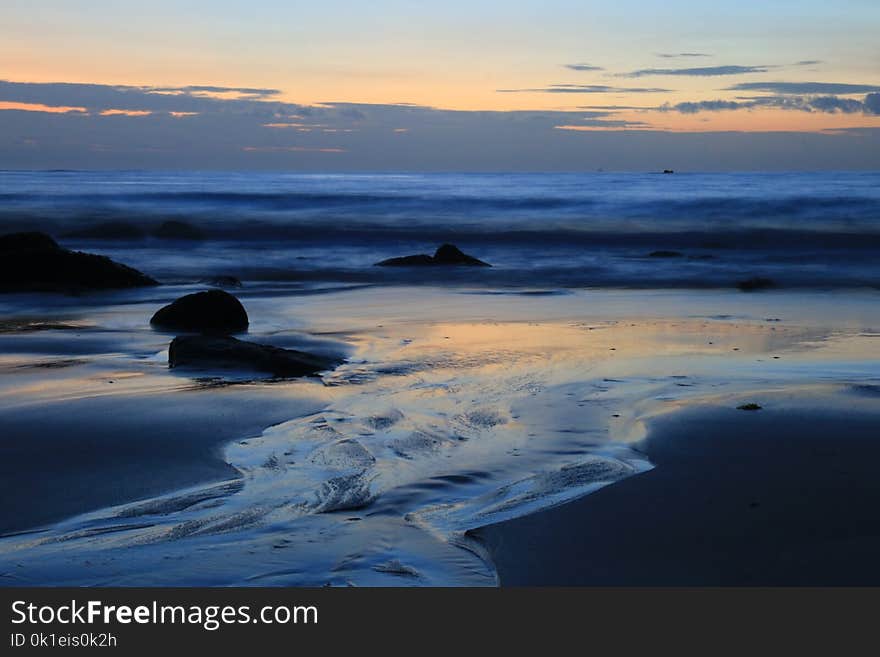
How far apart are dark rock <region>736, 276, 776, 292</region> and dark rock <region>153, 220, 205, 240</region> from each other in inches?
680

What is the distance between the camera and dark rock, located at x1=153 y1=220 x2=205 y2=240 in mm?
27719

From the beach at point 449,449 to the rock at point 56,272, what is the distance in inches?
42.2

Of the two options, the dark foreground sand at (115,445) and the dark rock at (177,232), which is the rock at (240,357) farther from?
the dark rock at (177,232)

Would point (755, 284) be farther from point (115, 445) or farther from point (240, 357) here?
point (115, 445)

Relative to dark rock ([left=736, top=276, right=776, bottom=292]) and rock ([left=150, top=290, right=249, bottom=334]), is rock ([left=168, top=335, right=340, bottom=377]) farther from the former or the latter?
dark rock ([left=736, top=276, right=776, bottom=292])

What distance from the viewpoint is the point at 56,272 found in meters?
12.1

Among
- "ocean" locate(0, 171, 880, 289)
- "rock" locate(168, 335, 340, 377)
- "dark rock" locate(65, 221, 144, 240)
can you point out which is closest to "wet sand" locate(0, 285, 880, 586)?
"rock" locate(168, 335, 340, 377)

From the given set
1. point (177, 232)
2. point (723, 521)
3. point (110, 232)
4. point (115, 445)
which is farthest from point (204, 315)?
point (110, 232)

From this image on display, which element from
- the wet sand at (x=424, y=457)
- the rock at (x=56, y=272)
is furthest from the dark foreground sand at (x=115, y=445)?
the rock at (x=56, y=272)

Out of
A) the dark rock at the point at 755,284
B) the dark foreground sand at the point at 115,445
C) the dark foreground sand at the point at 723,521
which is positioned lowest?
the dark foreground sand at the point at 115,445

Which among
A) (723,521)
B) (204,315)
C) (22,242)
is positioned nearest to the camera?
(723,521)

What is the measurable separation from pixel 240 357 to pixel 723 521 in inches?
149

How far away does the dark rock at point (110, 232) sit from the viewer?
1116 inches

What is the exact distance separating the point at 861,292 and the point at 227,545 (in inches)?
465
